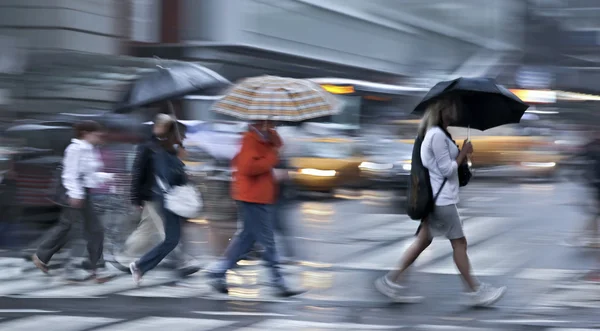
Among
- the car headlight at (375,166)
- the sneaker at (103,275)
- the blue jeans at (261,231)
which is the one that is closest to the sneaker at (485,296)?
the blue jeans at (261,231)

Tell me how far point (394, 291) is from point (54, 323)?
2801mm

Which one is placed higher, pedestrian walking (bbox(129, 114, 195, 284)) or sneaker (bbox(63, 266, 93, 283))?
pedestrian walking (bbox(129, 114, 195, 284))

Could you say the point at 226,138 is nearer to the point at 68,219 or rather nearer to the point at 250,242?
the point at 68,219

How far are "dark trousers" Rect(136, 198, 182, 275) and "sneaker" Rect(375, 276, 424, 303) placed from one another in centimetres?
197

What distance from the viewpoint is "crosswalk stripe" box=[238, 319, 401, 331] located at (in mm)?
8250

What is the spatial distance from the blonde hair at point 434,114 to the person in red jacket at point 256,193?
4.40 ft

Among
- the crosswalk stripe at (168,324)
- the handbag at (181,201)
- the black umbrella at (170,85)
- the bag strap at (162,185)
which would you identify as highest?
the black umbrella at (170,85)

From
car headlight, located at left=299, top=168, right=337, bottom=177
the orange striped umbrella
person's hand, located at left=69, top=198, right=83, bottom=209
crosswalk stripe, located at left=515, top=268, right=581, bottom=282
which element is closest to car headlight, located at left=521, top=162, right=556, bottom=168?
car headlight, located at left=299, top=168, right=337, bottom=177

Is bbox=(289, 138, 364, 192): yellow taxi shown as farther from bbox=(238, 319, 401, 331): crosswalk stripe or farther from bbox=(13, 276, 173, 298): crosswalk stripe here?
bbox=(238, 319, 401, 331): crosswalk stripe

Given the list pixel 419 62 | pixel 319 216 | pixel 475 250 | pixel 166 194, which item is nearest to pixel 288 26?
A: pixel 419 62

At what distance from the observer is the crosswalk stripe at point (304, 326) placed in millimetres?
8250

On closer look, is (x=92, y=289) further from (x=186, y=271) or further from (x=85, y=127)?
(x=85, y=127)

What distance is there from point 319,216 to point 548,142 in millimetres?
12237

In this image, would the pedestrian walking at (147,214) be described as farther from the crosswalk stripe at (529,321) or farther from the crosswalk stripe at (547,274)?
the crosswalk stripe at (529,321)
